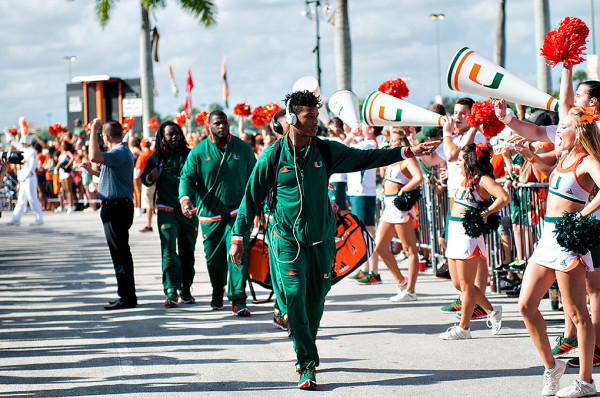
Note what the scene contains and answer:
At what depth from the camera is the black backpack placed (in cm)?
610

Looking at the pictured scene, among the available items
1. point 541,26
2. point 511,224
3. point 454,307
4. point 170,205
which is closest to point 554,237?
point 454,307

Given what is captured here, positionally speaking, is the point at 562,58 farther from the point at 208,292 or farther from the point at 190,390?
the point at 208,292

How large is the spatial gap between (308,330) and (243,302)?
281 centimetres

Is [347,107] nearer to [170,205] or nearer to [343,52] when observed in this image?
[170,205]

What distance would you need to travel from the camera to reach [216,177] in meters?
8.78

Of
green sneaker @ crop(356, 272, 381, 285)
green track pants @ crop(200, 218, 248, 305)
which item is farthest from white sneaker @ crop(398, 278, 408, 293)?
green track pants @ crop(200, 218, 248, 305)

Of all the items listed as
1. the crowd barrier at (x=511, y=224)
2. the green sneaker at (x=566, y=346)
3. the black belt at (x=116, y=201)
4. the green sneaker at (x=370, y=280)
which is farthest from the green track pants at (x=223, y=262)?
the green sneaker at (x=566, y=346)

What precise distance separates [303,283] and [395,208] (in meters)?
3.48

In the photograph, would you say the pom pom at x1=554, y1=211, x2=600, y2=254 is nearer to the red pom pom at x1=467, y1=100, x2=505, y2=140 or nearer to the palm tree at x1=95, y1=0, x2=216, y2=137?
the red pom pom at x1=467, y1=100, x2=505, y2=140

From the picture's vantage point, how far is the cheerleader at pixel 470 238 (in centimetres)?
725

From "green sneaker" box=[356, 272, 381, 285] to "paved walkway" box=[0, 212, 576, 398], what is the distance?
0.20 meters

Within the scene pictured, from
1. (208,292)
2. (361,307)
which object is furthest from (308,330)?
(208,292)

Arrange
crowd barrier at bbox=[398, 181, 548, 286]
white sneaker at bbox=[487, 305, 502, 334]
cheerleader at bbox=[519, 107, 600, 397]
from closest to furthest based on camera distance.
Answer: cheerleader at bbox=[519, 107, 600, 397], white sneaker at bbox=[487, 305, 502, 334], crowd barrier at bbox=[398, 181, 548, 286]

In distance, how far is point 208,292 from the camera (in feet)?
34.3
